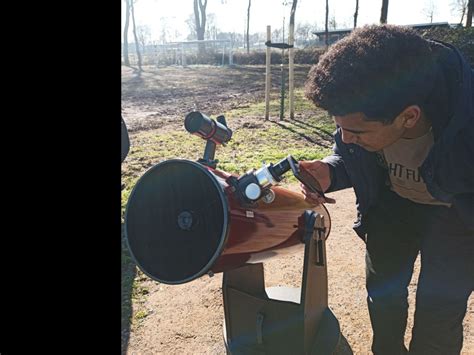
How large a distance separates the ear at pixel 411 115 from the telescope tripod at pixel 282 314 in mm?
432

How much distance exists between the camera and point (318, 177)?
154cm

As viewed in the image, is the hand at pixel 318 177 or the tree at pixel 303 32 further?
the tree at pixel 303 32

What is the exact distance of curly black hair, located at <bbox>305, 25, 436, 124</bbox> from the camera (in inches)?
44.5

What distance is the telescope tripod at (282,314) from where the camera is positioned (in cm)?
160

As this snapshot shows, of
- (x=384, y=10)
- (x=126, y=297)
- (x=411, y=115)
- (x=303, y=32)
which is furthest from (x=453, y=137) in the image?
(x=303, y=32)

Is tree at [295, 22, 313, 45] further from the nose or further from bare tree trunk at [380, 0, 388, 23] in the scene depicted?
the nose

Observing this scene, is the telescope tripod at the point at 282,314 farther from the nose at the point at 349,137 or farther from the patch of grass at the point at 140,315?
the patch of grass at the point at 140,315

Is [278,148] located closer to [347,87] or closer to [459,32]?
[347,87]

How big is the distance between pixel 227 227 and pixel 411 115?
21.7 inches

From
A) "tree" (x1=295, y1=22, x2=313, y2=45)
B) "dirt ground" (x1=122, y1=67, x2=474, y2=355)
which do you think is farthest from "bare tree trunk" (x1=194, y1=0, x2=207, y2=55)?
"dirt ground" (x1=122, y1=67, x2=474, y2=355)

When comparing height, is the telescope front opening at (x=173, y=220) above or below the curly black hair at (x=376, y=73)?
below

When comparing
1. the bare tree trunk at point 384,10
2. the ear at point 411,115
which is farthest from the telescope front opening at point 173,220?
the bare tree trunk at point 384,10
